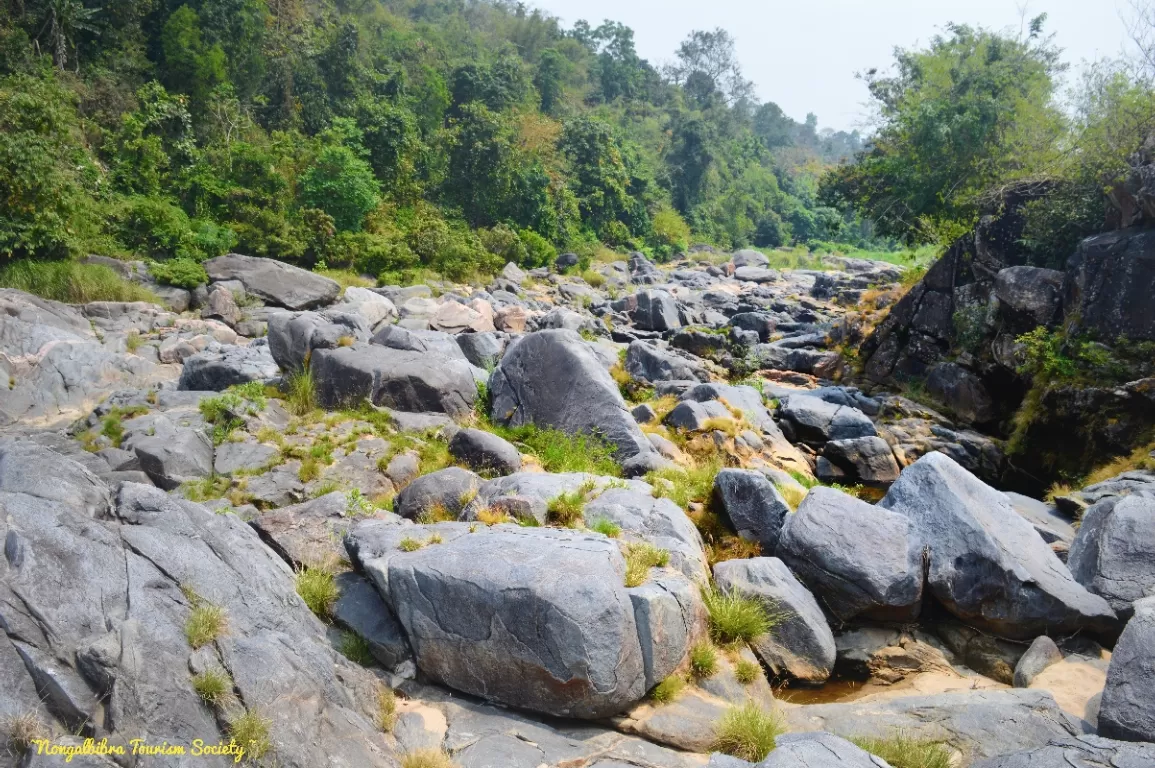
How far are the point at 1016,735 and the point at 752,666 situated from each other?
210 centimetres

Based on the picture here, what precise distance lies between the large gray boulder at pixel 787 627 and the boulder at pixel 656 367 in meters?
9.52

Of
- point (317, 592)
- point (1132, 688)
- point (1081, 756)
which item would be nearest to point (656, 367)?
point (317, 592)

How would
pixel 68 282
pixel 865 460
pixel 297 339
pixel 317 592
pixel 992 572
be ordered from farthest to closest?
1. pixel 68 282
2. pixel 865 460
3. pixel 297 339
4. pixel 992 572
5. pixel 317 592

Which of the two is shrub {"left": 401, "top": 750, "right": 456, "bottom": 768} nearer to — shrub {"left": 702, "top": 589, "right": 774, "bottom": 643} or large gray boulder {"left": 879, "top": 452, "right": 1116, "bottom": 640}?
shrub {"left": 702, "top": 589, "right": 774, "bottom": 643}

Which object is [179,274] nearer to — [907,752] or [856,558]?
[856,558]

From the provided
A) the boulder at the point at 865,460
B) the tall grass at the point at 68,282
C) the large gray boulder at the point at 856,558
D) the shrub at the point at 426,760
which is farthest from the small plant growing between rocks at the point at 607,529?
the tall grass at the point at 68,282

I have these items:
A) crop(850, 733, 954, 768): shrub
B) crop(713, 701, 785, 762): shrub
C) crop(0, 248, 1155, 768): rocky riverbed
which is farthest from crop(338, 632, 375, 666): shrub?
crop(850, 733, 954, 768): shrub

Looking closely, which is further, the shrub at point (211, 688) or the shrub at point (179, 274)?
the shrub at point (179, 274)

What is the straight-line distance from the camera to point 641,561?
6.91 metres

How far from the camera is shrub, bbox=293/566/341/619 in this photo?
6.52 meters

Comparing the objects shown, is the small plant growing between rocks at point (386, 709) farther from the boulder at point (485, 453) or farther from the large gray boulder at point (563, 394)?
the large gray boulder at point (563, 394)

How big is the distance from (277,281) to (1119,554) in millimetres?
22023

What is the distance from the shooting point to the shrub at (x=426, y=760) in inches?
195

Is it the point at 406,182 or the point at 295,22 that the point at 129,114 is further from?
the point at 295,22
